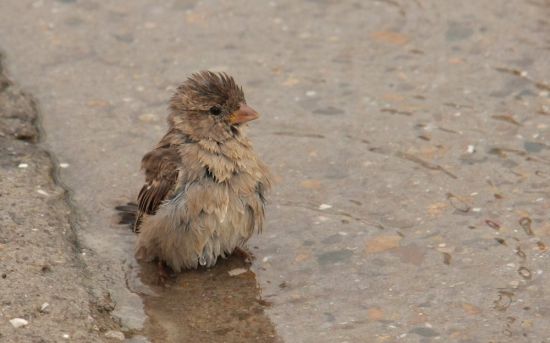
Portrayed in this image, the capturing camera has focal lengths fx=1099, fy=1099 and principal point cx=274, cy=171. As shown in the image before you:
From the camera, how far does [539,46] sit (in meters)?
7.88

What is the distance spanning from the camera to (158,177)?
19.4 feet

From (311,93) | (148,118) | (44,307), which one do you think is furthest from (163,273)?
(311,93)

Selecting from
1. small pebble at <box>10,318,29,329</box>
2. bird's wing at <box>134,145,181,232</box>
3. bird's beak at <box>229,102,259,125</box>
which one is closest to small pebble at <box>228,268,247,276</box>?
bird's wing at <box>134,145,181,232</box>

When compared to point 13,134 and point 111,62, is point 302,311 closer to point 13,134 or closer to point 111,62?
point 13,134

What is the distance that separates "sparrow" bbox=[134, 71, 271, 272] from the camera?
574cm

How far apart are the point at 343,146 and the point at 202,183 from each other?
148 centimetres

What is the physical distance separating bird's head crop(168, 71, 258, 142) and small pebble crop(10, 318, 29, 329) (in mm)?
1447

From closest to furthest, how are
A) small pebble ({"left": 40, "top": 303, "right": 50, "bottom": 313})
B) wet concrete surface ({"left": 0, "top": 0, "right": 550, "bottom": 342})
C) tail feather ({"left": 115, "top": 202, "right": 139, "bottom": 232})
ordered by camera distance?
small pebble ({"left": 40, "top": 303, "right": 50, "bottom": 313}), wet concrete surface ({"left": 0, "top": 0, "right": 550, "bottom": 342}), tail feather ({"left": 115, "top": 202, "right": 139, "bottom": 232})

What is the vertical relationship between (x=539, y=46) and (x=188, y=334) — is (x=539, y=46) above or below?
above

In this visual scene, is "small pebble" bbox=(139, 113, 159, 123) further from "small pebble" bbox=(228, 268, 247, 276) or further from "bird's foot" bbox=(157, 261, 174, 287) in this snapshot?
"small pebble" bbox=(228, 268, 247, 276)

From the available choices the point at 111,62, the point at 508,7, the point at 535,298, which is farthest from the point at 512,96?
the point at 111,62

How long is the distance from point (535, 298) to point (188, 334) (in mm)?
1709

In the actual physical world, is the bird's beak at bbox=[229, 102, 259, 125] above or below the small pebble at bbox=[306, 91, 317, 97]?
above

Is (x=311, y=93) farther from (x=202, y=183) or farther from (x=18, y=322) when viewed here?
(x=18, y=322)
